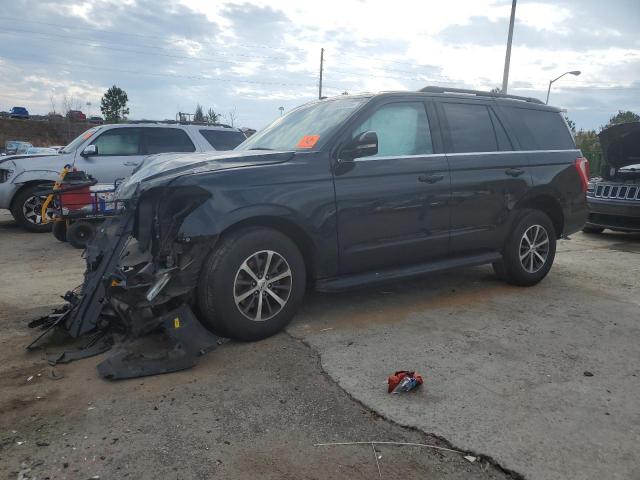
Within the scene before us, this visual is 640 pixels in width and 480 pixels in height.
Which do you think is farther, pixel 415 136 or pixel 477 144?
pixel 477 144

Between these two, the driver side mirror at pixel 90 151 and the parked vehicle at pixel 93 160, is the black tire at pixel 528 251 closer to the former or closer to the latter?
the parked vehicle at pixel 93 160

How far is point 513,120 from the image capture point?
547 centimetres

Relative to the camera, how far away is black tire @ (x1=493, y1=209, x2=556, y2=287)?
539cm

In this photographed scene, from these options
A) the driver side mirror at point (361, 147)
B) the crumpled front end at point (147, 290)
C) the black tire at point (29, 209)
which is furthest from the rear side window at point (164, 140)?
the driver side mirror at point (361, 147)

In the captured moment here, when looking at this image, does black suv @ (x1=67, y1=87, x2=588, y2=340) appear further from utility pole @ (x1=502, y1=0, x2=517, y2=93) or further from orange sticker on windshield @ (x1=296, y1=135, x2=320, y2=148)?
utility pole @ (x1=502, y1=0, x2=517, y2=93)

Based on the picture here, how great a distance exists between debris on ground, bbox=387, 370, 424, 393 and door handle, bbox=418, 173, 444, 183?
6.34 feet

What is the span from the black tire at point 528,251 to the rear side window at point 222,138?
5767 millimetres

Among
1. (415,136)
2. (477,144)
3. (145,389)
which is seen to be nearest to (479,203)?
(477,144)

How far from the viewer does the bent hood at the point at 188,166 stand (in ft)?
12.2

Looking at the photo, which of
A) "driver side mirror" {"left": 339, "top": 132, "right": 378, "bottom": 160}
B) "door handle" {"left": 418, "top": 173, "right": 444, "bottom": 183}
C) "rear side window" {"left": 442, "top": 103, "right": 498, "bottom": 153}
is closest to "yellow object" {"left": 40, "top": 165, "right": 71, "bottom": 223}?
"driver side mirror" {"left": 339, "top": 132, "right": 378, "bottom": 160}

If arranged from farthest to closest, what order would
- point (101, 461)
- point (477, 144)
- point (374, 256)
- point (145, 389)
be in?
point (477, 144), point (374, 256), point (145, 389), point (101, 461)

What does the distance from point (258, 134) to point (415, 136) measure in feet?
5.27

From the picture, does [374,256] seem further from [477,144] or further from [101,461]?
[101,461]

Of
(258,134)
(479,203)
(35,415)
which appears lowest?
(35,415)
